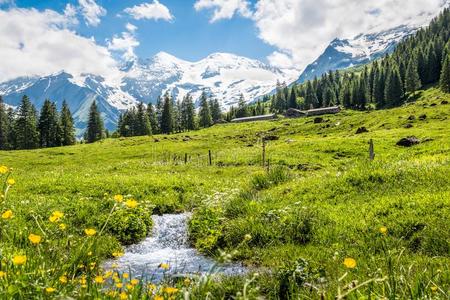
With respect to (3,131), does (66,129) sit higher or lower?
lower

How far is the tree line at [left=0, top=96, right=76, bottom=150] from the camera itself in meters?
114

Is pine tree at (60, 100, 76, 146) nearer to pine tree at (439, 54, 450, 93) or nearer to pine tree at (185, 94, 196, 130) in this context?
pine tree at (185, 94, 196, 130)

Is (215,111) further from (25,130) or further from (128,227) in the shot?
(128,227)

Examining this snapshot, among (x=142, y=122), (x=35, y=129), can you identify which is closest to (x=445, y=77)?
(x=142, y=122)

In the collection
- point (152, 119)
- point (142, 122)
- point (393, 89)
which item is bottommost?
point (142, 122)

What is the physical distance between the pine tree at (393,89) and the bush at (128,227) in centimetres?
14294

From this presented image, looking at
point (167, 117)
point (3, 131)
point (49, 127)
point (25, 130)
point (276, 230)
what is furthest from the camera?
point (167, 117)

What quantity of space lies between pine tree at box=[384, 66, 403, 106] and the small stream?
142 metres

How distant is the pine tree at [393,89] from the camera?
468ft

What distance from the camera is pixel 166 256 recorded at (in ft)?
41.6

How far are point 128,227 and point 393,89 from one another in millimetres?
146034

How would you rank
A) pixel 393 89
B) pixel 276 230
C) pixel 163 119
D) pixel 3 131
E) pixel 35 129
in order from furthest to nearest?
pixel 163 119, pixel 393 89, pixel 3 131, pixel 35 129, pixel 276 230

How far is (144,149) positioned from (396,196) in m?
69.2

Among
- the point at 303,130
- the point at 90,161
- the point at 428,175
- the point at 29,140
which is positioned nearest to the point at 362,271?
the point at 428,175
